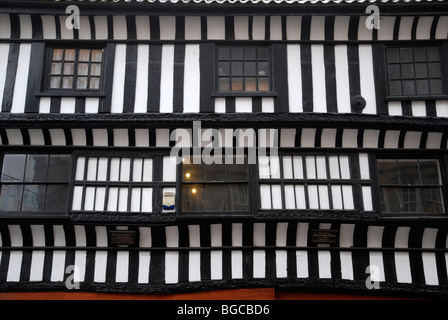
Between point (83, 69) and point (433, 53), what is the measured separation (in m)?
8.03

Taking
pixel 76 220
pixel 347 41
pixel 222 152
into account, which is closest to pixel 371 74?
pixel 347 41

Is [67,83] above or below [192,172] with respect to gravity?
above

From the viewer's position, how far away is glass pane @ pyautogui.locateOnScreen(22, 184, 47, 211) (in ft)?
31.0

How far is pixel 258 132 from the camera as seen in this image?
955 cm

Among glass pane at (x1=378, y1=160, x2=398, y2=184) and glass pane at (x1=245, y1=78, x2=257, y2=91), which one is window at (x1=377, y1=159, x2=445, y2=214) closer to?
glass pane at (x1=378, y1=160, x2=398, y2=184)

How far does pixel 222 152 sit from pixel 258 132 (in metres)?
0.89

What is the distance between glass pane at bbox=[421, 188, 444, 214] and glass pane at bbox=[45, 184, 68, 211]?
772 cm

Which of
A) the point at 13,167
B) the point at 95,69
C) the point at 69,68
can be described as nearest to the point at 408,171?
the point at 95,69

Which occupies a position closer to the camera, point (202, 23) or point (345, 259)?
point (345, 259)

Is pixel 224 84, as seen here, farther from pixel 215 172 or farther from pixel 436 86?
pixel 436 86

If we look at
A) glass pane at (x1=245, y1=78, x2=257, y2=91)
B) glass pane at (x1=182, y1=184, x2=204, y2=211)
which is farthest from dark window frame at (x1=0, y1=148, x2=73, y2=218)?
glass pane at (x1=245, y1=78, x2=257, y2=91)

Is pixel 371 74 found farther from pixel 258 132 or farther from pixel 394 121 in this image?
pixel 258 132

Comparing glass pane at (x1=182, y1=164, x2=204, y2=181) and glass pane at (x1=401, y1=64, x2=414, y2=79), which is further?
glass pane at (x1=401, y1=64, x2=414, y2=79)

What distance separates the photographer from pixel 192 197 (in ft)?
30.9
